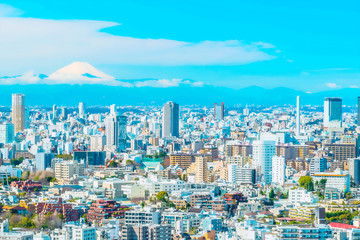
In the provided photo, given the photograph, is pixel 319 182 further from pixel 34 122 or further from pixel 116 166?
pixel 34 122

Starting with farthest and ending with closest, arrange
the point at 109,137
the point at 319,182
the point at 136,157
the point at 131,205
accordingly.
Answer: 1. the point at 109,137
2. the point at 136,157
3. the point at 319,182
4. the point at 131,205

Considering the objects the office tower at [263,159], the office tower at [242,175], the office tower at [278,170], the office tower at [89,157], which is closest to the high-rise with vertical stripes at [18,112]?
the office tower at [89,157]

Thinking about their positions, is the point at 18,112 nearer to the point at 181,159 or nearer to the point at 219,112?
the point at 219,112

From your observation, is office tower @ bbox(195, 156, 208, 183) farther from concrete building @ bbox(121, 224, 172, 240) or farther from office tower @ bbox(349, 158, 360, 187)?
concrete building @ bbox(121, 224, 172, 240)

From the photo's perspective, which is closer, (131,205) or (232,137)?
(131,205)

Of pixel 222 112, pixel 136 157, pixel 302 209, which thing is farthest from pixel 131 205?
pixel 222 112

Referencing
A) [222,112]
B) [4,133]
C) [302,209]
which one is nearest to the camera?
[302,209]
